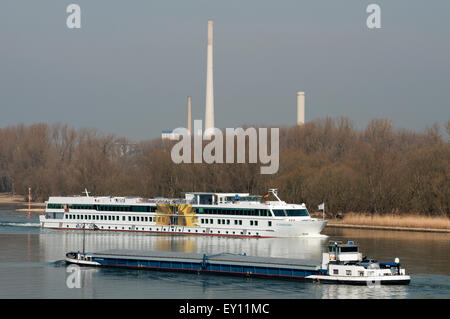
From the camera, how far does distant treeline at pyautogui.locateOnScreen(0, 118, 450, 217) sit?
325 feet

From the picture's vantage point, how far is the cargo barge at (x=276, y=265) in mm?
49844

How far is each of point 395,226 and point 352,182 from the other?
11.5 metres

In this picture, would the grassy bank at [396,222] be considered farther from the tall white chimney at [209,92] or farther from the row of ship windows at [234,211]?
the tall white chimney at [209,92]

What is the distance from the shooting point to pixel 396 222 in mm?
93625

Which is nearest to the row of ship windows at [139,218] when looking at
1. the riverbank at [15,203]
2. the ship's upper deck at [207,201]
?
the ship's upper deck at [207,201]

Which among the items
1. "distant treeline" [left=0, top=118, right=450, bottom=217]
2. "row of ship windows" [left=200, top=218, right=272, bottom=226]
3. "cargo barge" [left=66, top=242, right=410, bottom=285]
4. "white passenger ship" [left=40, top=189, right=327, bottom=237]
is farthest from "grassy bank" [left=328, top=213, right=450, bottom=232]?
"cargo barge" [left=66, top=242, right=410, bottom=285]

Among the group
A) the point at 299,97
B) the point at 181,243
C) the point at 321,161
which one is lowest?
the point at 181,243

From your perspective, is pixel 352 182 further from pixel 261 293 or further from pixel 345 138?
pixel 261 293

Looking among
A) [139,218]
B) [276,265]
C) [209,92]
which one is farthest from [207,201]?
[209,92]

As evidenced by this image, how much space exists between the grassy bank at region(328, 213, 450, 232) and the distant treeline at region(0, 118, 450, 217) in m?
1.78

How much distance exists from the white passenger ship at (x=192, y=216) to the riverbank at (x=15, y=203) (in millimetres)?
41018

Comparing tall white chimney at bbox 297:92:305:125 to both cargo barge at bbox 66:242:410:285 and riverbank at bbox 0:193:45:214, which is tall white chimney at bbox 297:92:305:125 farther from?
cargo barge at bbox 66:242:410:285

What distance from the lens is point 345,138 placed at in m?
136

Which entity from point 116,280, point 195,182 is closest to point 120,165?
point 195,182
